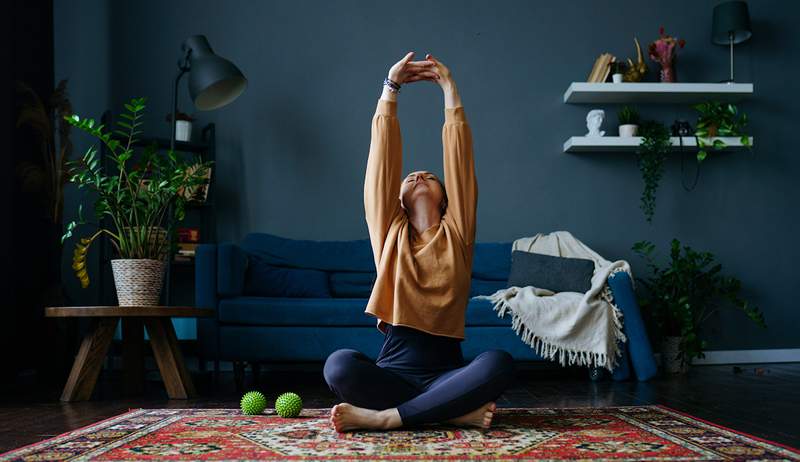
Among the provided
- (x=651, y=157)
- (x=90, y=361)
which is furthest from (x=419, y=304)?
(x=651, y=157)

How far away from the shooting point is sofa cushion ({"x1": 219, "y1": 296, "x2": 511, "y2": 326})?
140 inches

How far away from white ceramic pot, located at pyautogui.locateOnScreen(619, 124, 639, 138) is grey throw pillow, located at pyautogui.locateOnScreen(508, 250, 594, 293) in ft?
3.40

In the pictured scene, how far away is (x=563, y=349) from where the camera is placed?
140 inches

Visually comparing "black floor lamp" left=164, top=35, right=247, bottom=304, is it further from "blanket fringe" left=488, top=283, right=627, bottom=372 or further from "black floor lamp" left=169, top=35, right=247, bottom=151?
"blanket fringe" left=488, top=283, right=627, bottom=372

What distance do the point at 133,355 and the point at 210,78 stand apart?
1584 millimetres

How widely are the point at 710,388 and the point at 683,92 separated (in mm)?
2102

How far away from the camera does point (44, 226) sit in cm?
427

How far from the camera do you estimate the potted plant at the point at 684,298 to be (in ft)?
13.3

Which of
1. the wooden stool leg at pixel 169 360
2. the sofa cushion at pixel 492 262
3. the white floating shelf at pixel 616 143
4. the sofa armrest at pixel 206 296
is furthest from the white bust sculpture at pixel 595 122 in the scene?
the wooden stool leg at pixel 169 360

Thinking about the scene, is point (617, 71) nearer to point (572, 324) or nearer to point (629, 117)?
point (629, 117)

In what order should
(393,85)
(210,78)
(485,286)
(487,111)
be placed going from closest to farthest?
(393,85)
(210,78)
(485,286)
(487,111)

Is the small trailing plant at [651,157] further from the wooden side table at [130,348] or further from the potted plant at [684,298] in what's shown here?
the wooden side table at [130,348]

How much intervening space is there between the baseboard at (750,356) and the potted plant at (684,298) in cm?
15

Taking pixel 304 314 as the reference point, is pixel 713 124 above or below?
above
